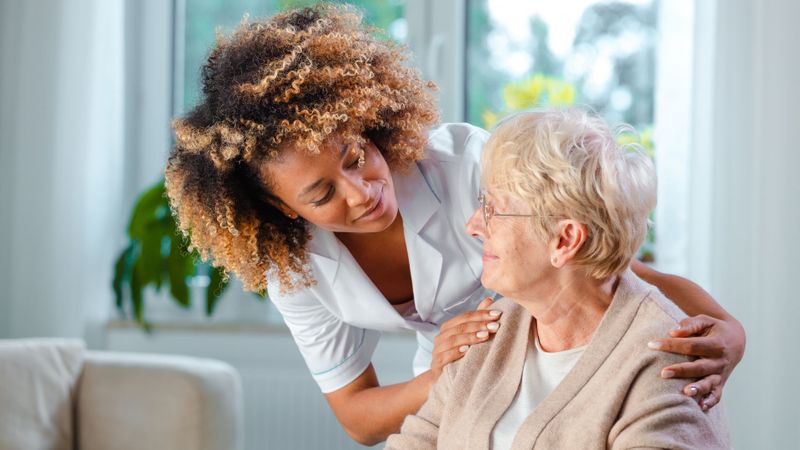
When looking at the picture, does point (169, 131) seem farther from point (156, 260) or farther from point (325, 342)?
point (325, 342)

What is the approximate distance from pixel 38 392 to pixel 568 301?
1.61m

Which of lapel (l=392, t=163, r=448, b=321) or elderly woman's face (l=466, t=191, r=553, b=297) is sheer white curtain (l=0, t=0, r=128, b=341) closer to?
lapel (l=392, t=163, r=448, b=321)

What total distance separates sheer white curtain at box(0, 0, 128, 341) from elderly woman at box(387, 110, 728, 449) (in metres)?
2.26

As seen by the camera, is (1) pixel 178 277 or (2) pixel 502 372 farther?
(1) pixel 178 277

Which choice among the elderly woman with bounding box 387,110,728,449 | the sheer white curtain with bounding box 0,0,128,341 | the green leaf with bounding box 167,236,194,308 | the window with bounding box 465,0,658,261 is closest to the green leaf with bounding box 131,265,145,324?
the green leaf with bounding box 167,236,194,308

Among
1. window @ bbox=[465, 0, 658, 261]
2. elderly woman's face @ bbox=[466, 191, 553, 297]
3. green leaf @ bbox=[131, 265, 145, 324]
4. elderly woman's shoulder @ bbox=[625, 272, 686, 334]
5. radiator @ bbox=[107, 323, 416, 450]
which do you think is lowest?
radiator @ bbox=[107, 323, 416, 450]

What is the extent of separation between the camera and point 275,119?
5.04 ft

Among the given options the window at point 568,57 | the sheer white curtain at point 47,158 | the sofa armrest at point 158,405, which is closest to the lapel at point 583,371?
the sofa armrest at point 158,405

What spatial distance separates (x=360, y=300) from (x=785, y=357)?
1.46 m

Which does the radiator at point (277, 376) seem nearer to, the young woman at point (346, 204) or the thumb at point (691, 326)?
the young woman at point (346, 204)

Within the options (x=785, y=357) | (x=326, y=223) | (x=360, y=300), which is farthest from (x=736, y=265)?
(x=326, y=223)

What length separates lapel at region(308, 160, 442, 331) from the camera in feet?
5.96

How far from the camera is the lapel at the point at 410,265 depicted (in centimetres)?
182

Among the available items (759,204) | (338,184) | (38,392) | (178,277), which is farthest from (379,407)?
(178,277)
